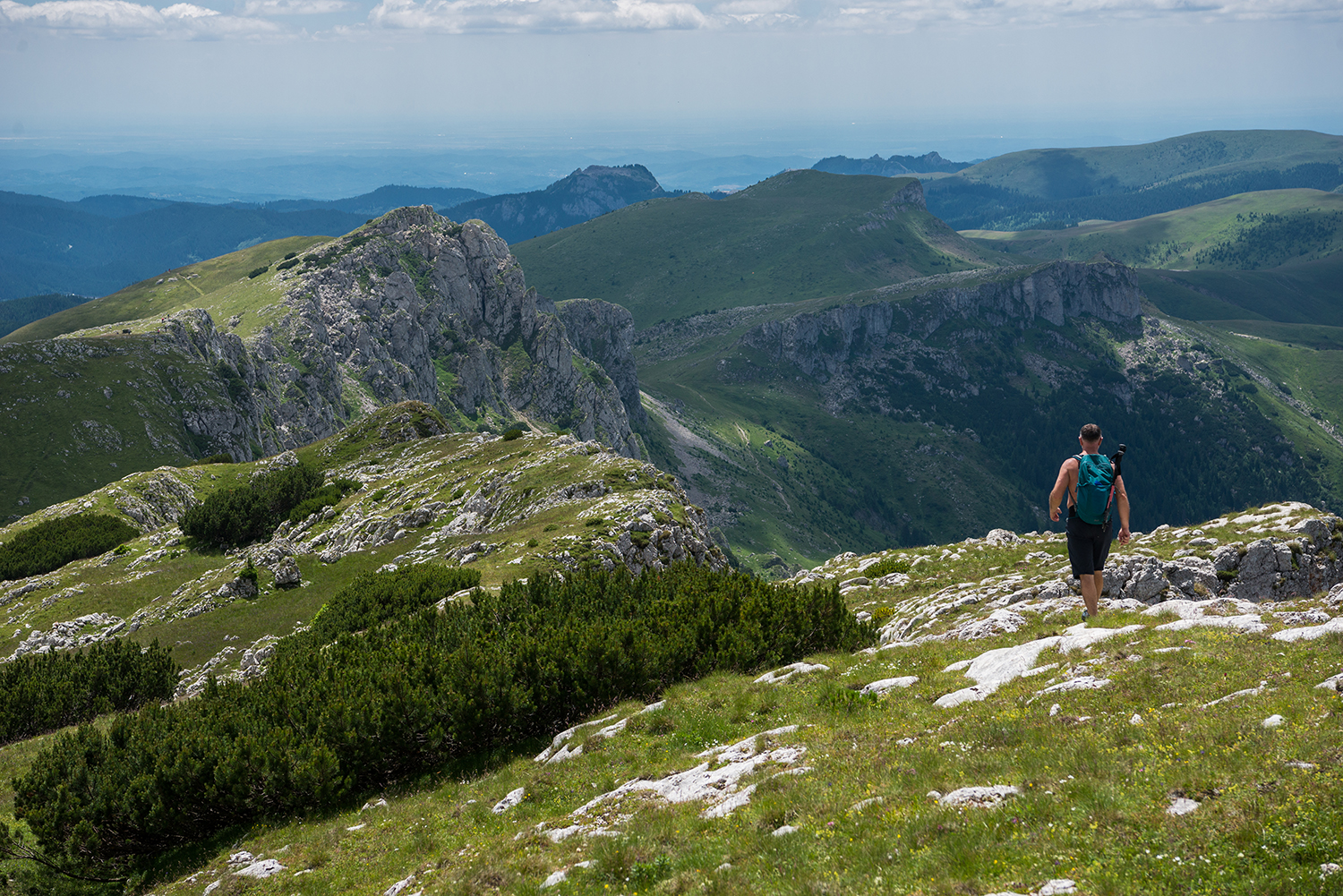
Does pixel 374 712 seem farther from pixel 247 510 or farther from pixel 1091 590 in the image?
pixel 247 510

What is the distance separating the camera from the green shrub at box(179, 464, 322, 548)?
6838cm

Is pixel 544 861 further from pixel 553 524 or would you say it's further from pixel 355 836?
pixel 553 524

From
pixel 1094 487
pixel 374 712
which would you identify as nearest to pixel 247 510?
pixel 374 712

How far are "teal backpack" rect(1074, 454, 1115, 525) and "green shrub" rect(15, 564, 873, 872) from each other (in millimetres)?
9616

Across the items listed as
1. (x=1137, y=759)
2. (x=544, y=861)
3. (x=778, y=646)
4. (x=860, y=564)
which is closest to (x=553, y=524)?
(x=860, y=564)

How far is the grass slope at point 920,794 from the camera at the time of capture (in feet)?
33.7

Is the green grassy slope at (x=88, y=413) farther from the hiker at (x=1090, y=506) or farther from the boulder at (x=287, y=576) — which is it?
the hiker at (x=1090, y=506)

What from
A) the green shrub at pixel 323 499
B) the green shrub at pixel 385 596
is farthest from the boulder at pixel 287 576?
the green shrub at pixel 323 499

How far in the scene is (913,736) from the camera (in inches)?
645

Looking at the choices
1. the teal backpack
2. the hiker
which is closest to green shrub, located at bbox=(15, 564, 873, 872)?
the hiker

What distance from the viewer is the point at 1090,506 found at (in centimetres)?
2194

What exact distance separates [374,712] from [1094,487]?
22.1 metres

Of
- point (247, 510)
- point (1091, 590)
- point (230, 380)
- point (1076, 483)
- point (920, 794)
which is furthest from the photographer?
point (230, 380)

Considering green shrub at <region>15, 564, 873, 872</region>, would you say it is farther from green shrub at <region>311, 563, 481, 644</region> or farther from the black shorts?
green shrub at <region>311, 563, 481, 644</region>
